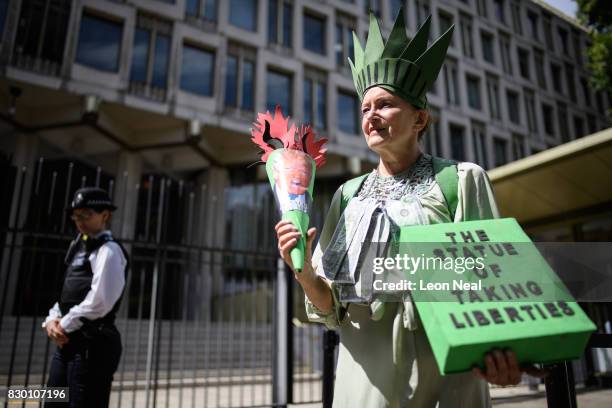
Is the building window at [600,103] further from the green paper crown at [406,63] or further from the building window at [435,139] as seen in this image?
the green paper crown at [406,63]

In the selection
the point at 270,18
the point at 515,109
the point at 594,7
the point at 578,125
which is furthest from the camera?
the point at 578,125

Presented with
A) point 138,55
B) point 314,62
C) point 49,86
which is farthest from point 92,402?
point 314,62

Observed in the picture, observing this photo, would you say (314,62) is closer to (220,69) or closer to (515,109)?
(220,69)

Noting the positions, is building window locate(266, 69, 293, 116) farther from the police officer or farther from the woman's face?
the woman's face

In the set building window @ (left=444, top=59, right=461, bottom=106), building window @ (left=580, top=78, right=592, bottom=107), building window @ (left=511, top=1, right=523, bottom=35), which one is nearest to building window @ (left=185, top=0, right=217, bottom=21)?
building window @ (left=444, top=59, right=461, bottom=106)

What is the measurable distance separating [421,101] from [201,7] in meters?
17.3

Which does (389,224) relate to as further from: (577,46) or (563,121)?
(577,46)

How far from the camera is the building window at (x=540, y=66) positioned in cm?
2733

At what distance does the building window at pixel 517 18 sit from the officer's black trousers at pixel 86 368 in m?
30.3

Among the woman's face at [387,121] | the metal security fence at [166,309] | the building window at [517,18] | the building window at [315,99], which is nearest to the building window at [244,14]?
the building window at [315,99]

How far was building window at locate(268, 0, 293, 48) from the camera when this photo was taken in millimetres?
18656

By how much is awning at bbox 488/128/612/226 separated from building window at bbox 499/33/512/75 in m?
19.0

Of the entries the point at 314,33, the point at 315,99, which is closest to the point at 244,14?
the point at 314,33

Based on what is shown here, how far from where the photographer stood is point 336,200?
1.83m
